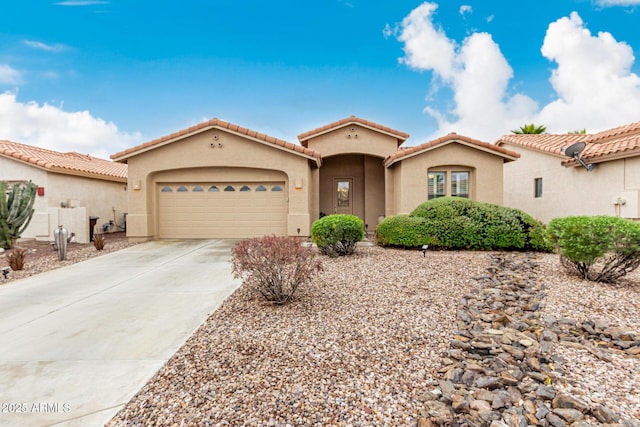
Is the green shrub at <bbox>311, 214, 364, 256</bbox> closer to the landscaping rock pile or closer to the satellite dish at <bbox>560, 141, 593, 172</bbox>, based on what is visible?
the landscaping rock pile

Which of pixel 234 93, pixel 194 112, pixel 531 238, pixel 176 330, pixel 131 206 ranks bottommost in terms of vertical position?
pixel 176 330

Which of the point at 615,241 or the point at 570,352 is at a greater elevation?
the point at 615,241

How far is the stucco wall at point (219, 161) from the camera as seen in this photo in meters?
12.2

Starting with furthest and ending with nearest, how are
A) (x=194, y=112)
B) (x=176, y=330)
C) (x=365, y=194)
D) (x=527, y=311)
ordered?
(x=194, y=112) < (x=365, y=194) < (x=527, y=311) < (x=176, y=330)

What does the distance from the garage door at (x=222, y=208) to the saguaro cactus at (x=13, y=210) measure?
411 cm

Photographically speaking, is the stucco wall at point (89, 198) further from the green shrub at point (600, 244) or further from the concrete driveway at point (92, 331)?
the green shrub at point (600, 244)

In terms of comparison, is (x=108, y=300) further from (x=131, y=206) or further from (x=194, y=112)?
(x=194, y=112)

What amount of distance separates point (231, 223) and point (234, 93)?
9702 mm

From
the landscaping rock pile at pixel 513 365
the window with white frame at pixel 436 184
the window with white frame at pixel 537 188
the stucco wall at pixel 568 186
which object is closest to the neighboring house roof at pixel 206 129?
the window with white frame at pixel 436 184

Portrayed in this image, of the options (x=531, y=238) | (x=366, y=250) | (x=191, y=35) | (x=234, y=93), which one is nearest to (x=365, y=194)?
(x=366, y=250)

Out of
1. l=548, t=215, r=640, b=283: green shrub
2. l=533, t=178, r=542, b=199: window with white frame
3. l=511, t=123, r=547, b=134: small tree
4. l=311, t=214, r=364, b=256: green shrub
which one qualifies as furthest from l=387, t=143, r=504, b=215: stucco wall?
l=511, t=123, r=547, b=134: small tree

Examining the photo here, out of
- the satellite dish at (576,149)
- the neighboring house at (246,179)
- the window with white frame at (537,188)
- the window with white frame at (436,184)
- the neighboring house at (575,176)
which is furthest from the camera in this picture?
the window with white frame at (537,188)

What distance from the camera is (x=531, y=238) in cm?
934

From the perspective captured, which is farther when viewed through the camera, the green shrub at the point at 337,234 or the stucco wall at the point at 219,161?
the stucco wall at the point at 219,161
